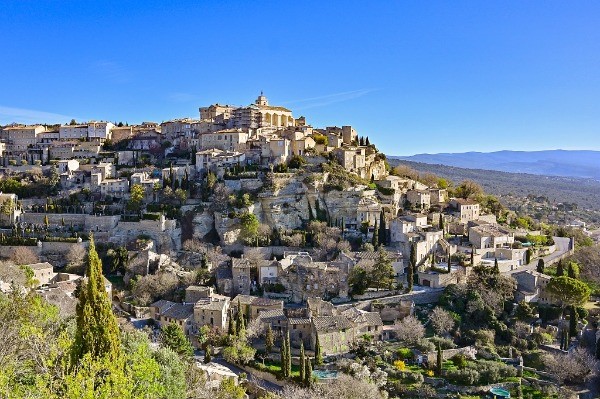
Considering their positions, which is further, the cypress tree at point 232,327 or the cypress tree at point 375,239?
the cypress tree at point 375,239

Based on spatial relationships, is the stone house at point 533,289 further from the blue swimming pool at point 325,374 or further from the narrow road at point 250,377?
the narrow road at point 250,377

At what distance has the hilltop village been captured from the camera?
2769cm

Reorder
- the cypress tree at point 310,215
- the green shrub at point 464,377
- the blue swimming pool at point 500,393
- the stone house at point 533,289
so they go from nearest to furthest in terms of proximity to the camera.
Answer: the blue swimming pool at point 500,393 < the green shrub at point 464,377 < the stone house at point 533,289 < the cypress tree at point 310,215

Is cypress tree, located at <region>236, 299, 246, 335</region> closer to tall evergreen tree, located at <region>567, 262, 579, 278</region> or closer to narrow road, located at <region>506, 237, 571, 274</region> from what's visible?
narrow road, located at <region>506, 237, 571, 274</region>

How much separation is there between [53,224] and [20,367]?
30.1 meters

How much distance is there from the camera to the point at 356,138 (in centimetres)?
5944

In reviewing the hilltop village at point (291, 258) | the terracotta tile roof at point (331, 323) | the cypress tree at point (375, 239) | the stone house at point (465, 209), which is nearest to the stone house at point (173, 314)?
the hilltop village at point (291, 258)

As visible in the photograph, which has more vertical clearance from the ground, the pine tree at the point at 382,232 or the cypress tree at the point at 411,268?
the pine tree at the point at 382,232

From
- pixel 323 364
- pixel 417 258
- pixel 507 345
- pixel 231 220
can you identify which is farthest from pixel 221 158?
pixel 507 345

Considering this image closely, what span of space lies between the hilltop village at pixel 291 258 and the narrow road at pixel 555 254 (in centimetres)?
17

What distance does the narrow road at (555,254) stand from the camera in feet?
129

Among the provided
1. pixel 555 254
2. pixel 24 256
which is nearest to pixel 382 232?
pixel 555 254

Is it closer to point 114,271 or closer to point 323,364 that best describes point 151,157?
point 114,271

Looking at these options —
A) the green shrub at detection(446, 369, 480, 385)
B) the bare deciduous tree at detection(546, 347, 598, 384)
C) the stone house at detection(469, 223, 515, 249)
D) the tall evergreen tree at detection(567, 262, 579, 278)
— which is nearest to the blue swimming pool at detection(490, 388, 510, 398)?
the green shrub at detection(446, 369, 480, 385)
